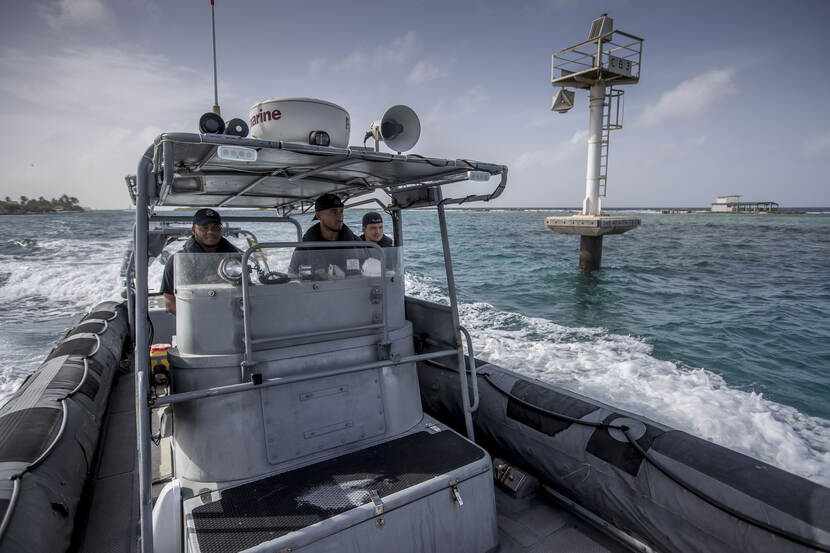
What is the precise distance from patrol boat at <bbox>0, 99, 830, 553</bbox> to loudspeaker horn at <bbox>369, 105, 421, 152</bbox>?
1 cm

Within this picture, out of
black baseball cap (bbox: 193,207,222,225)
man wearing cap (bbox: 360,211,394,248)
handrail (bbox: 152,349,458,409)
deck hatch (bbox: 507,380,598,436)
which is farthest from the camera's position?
man wearing cap (bbox: 360,211,394,248)

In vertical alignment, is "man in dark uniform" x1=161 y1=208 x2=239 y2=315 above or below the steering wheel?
above

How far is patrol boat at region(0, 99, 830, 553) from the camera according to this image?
84.7 inches

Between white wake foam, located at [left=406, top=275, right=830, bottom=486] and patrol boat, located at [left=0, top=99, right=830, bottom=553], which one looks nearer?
patrol boat, located at [left=0, top=99, right=830, bottom=553]

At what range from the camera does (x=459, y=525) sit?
2.52m

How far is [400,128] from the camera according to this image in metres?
2.80

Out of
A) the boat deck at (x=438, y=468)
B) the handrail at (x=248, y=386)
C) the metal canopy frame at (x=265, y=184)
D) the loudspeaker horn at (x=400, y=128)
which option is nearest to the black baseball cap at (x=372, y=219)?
the metal canopy frame at (x=265, y=184)

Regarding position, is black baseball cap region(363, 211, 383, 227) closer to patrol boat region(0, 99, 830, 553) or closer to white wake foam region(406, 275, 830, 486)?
patrol boat region(0, 99, 830, 553)

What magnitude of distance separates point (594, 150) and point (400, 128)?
16.8 meters

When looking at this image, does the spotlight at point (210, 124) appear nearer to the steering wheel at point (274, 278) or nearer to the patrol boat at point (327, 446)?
the patrol boat at point (327, 446)

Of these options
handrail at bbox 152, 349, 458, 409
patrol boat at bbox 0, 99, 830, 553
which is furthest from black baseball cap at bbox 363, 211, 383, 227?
handrail at bbox 152, 349, 458, 409

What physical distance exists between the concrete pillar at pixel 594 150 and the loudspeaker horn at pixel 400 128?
1660 cm

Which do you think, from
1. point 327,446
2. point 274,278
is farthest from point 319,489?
point 274,278

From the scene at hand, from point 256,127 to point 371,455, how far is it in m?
2.08
